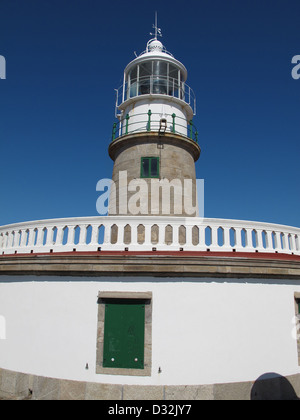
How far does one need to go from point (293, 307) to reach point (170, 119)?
1032 centimetres

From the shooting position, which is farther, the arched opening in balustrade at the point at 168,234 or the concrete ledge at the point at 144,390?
the arched opening in balustrade at the point at 168,234

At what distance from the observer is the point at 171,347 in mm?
7188

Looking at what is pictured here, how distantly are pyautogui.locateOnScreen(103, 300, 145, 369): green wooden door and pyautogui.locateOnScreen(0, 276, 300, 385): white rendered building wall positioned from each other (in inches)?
11.9

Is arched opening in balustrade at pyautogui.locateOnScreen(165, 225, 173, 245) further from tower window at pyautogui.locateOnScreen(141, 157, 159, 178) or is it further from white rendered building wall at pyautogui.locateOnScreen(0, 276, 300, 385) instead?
tower window at pyautogui.locateOnScreen(141, 157, 159, 178)

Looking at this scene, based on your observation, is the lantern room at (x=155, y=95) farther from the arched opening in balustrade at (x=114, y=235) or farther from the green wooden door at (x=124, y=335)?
the green wooden door at (x=124, y=335)

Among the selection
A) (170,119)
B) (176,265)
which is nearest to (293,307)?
(176,265)

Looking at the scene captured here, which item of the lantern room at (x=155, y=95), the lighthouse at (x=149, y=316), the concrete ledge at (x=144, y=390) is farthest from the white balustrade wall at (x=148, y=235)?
the lantern room at (x=155, y=95)

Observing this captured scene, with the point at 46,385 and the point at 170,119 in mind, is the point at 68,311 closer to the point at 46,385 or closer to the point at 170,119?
the point at 46,385

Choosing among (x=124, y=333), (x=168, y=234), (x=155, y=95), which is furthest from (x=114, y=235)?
(x=155, y=95)

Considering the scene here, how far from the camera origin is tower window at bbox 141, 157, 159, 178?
1381 cm

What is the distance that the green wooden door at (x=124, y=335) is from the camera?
7.21m

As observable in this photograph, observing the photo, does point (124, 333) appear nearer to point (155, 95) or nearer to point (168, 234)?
point (168, 234)

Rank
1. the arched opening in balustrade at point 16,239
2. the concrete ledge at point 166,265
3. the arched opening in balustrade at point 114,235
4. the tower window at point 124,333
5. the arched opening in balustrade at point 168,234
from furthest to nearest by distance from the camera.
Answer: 1. the arched opening in balustrade at point 16,239
2. the arched opening in balustrade at point 114,235
3. the arched opening in balustrade at point 168,234
4. the concrete ledge at point 166,265
5. the tower window at point 124,333
